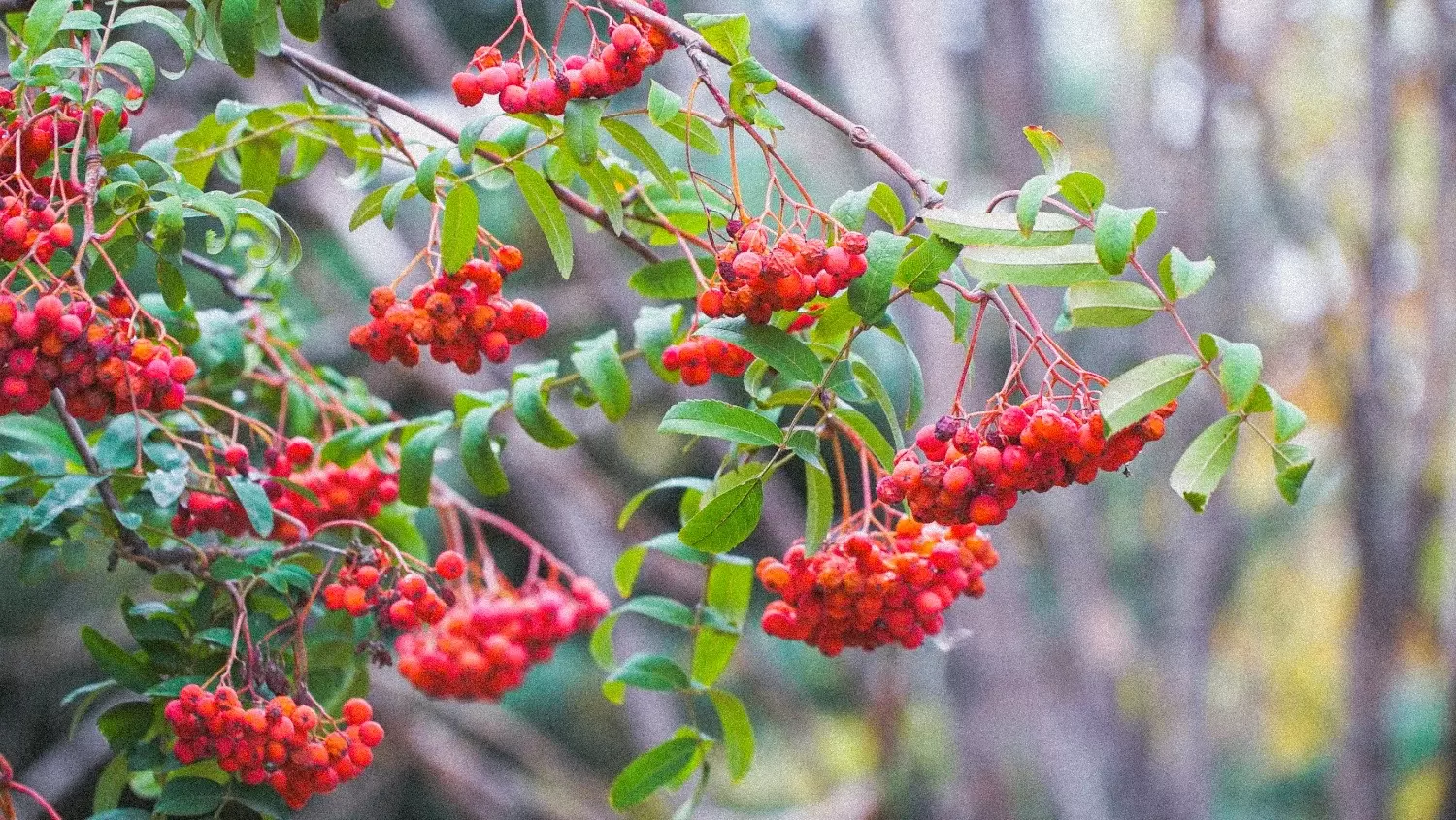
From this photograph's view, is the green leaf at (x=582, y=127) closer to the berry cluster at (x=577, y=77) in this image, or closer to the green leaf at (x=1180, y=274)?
the berry cluster at (x=577, y=77)

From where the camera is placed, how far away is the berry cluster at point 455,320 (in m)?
1.50

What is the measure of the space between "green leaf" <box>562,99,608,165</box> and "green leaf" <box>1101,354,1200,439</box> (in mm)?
603

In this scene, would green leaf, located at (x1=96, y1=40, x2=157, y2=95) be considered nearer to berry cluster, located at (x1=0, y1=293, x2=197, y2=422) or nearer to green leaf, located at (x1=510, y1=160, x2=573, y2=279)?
berry cluster, located at (x1=0, y1=293, x2=197, y2=422)

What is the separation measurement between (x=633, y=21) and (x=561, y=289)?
18.7ft

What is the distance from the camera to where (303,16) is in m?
1.44

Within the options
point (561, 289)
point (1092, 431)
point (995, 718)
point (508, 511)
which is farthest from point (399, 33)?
A: point (1092, 431)

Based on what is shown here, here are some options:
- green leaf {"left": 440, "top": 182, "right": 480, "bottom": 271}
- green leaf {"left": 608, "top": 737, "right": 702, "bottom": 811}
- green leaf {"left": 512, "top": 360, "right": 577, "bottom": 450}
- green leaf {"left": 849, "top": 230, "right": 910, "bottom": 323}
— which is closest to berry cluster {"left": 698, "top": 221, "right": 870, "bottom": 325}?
green leaf {"left": 849, "top": 230, "right": 910, "bottom": 323}

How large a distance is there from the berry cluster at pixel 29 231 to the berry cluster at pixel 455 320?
33 cm

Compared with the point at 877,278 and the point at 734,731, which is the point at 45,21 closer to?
the point at 877,278

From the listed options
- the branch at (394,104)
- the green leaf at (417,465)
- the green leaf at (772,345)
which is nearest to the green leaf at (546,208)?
the branch at (394,104)

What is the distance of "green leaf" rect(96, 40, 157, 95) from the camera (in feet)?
4.65

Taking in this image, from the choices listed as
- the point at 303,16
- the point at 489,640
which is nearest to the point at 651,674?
the point at 489,640

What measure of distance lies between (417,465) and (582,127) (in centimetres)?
61

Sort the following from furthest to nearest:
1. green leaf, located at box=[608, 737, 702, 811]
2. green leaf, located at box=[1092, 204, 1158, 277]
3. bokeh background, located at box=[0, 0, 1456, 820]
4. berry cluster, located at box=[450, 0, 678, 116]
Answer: bokeh background, located at box=[0, 0, 1456, 820] → green leaf, located at box=[608, 737, 702, 811] → berry cluster, located at box=[450, 0, 678, 116] → green leaf, located at box=[1092, 204, 1158, 277]
